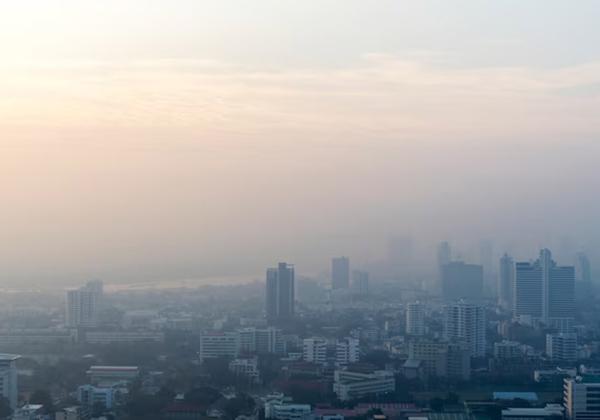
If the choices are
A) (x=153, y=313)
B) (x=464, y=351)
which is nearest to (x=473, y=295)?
(x=153, y=313)

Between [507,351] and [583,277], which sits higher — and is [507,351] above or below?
below

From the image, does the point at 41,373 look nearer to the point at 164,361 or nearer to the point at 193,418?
the point at 164,361

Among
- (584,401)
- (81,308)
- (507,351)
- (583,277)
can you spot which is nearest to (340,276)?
(583,277)

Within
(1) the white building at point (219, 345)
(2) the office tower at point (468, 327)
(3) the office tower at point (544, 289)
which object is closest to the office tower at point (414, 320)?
(2) the office tower at point (468, 327)

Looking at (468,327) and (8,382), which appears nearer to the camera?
(8,382)

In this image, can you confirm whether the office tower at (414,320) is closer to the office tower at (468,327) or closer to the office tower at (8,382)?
the office tower at (468,327)

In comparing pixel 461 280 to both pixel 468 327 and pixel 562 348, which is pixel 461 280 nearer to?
pixel 468 327
